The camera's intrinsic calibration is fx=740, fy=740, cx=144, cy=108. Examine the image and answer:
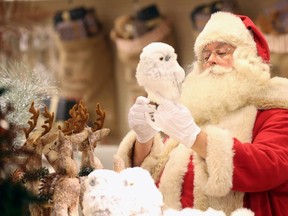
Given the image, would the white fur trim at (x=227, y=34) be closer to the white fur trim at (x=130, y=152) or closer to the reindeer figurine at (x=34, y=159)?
the white fur trim at (x=130, y=152)

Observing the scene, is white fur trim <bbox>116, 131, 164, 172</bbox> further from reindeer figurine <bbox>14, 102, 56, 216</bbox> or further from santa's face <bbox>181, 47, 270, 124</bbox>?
reindeer figurine <bbox>14, 102, 56, 216</bbox>

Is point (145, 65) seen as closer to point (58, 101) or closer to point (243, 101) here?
point (243, 101)

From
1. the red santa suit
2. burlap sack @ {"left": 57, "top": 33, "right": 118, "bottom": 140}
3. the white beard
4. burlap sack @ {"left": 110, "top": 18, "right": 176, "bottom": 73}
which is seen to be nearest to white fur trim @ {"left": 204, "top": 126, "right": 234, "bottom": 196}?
the red santa suit

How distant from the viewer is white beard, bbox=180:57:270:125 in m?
2.03

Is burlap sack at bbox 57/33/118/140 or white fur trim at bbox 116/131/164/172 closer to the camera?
white fur trim at bbox 116/131/164/172

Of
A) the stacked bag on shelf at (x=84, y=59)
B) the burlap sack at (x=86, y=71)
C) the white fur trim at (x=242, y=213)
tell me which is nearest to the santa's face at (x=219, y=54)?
the white fur trim at (x=242, y=213)

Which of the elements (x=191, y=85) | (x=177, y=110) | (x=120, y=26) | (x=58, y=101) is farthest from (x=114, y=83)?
(x=177, y=110)

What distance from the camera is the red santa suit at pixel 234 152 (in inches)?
73.7

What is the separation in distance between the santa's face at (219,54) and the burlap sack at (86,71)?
2.94 metres

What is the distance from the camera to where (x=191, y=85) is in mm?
2148

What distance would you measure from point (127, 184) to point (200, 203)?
1.57ft

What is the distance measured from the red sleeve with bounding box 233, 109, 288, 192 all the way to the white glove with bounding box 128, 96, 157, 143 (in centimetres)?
25

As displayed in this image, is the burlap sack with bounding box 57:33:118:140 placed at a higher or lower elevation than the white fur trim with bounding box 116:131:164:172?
lower

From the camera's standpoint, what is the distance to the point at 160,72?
1697 millimetres
